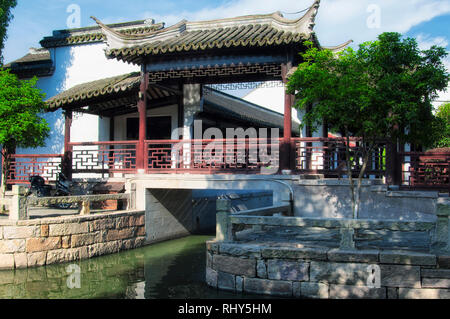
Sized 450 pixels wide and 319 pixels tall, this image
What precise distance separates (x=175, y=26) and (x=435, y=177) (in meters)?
7.07

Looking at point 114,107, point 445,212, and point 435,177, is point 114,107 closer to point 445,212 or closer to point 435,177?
point 435,177

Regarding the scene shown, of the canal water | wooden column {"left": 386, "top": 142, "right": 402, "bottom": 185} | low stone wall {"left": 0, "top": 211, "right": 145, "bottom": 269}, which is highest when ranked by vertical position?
wooden column {"left": 386, "top": 142, "right": 402, "bottom": 185}

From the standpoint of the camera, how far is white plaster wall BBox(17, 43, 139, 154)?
14.6m

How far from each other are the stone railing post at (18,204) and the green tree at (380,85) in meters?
5.15

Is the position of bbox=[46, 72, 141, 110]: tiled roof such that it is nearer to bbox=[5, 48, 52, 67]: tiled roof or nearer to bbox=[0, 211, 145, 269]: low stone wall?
bbox=[0, 211, 145, 269]: low stone wall

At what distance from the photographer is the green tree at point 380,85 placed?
651cm

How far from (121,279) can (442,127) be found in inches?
229

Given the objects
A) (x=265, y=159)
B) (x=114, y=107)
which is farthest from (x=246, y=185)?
(x=114, y=107)

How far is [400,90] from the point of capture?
21.7 feet

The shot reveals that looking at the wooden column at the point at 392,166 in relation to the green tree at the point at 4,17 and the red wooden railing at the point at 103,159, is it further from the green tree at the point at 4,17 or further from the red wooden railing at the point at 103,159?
the green tree at the point at 4,17

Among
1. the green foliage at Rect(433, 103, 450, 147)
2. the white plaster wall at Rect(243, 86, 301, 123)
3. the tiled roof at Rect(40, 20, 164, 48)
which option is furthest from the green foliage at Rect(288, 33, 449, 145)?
the white plaster wall at Rect(243, 86, 301, 123)

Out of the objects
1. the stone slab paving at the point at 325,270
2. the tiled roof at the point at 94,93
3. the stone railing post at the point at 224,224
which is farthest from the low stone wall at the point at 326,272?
the tiled roof at the point at 94,93

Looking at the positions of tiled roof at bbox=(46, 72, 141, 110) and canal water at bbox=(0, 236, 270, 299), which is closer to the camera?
canal water at bbox=(0, 236, 270, 299)

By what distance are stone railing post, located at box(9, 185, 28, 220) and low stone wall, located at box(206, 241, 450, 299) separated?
3.80 meters
